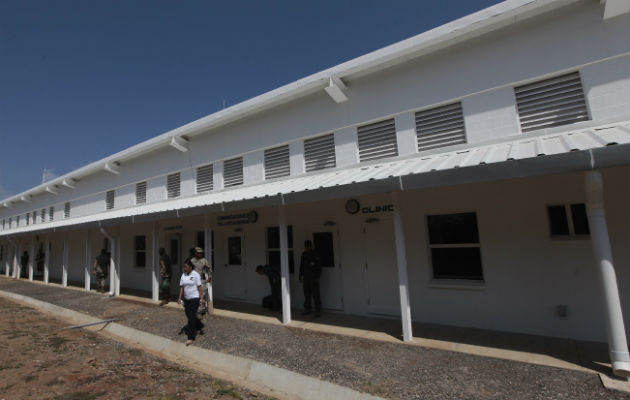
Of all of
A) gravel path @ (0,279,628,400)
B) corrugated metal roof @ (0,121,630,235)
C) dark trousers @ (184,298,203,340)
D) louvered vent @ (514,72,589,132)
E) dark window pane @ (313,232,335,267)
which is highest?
louvered vent @ (514,72,589,132)

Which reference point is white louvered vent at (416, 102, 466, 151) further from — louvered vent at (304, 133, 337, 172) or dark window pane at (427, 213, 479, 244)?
louvered vent at (304, 133, 337, 172)

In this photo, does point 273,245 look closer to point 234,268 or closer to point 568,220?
point 234,268

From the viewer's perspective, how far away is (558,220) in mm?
5676

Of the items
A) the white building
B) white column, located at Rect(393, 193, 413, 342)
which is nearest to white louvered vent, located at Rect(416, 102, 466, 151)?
the white building

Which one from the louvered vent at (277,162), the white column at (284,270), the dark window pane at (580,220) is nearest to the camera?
the dark window pane at (580,220)

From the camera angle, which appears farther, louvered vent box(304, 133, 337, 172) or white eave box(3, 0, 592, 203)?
louvered vent box(304, 133, 337, 172)

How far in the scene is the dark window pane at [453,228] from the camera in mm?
6484

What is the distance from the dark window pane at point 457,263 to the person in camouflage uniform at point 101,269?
1308 centimetres

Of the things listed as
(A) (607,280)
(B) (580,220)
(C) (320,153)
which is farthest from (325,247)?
(A) (607,280)

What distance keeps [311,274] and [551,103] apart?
5.94 m

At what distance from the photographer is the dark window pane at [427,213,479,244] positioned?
6484 mm

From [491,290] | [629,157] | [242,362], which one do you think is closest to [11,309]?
[242,362]

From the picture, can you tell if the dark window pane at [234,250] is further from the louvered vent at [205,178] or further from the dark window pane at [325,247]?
the dark window pane at [325,247]

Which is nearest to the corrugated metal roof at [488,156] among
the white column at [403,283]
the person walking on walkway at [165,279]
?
the white column at [403,283]
